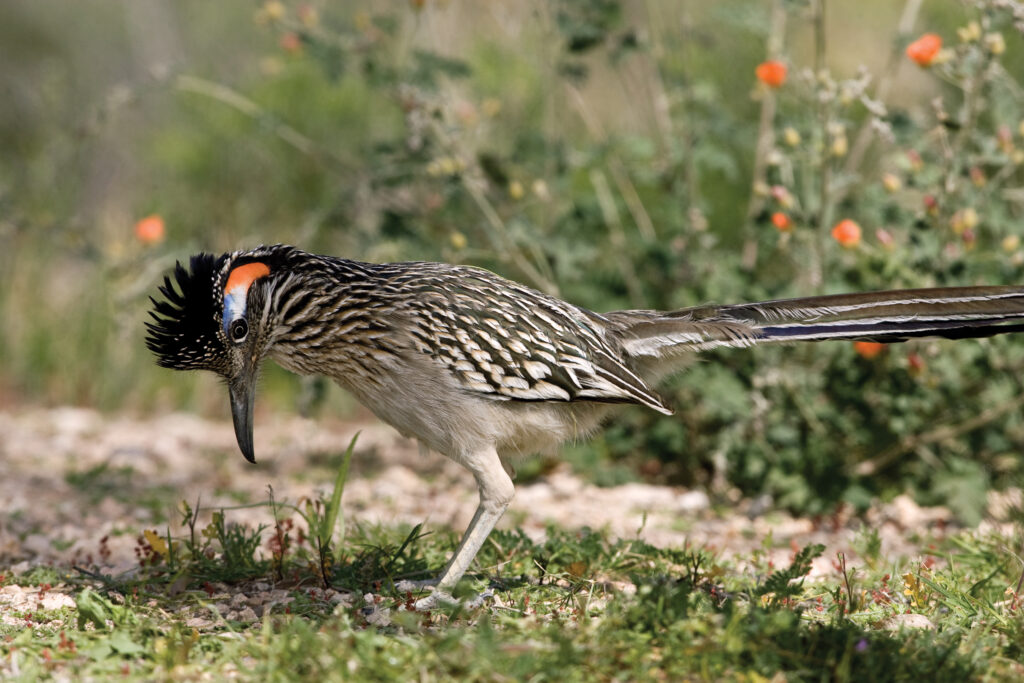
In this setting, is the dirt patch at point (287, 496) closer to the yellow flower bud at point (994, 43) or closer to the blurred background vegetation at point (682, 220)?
the blurred background vegetation at point (682, 220)

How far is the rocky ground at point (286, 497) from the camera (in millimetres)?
5570

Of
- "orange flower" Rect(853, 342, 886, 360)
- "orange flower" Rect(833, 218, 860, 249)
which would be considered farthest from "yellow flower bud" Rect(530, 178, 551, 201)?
"orange flower" Rect(853, 342, 886, 360)

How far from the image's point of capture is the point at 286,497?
5488 millimetres

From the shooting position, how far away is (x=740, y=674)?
10.9 ft

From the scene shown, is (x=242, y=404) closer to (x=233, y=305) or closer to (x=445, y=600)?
(x=233, y=305)

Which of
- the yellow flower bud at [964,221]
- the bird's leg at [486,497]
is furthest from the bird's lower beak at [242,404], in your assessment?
the yellow flower bud at [964,221]

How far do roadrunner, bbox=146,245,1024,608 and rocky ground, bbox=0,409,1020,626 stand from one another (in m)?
0.68

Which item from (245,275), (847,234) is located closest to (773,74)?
(847,234)

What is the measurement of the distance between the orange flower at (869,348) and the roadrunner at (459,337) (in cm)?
131

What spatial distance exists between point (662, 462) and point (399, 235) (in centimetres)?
220

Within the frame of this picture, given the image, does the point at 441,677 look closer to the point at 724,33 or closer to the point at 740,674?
the point at 740,674

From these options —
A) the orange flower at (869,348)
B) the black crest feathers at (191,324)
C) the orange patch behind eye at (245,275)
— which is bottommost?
the black crest feathers at (191,324)

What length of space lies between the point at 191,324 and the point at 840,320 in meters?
2.58

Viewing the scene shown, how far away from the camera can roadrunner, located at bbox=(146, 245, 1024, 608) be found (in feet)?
14.1
